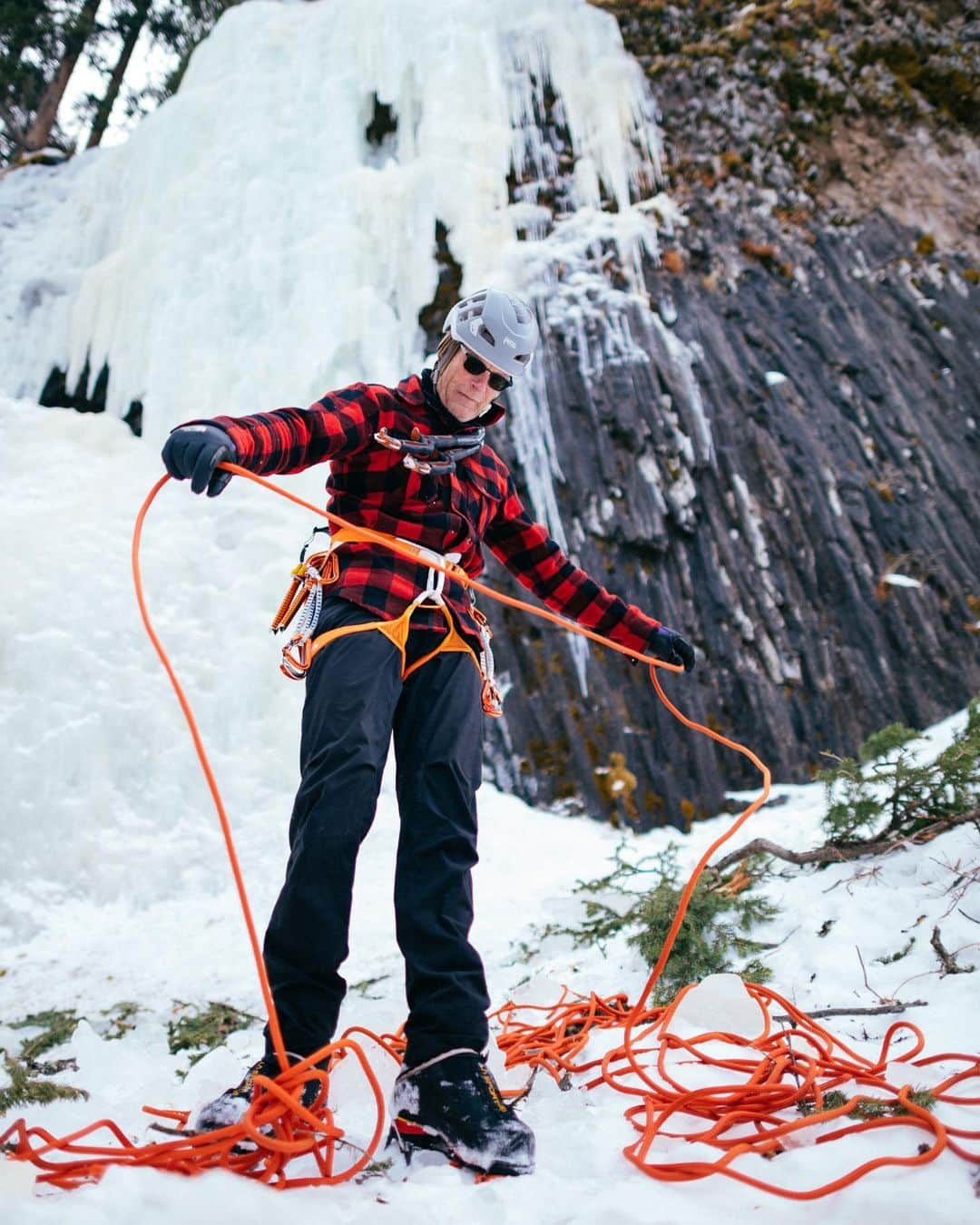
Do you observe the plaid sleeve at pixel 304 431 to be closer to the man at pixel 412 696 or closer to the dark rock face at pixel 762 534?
the man at pixel 412 696

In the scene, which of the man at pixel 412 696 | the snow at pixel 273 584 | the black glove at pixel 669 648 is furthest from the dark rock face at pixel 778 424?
the man at pixel 412 696

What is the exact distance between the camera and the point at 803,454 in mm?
6473

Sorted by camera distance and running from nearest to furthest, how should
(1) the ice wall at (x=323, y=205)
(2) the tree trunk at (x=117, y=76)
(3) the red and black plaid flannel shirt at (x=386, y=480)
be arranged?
(3) the red and black plaid flannel shirt at (x=386, y=480) → (1) the ice wall at (x=323, y=205) → (2) the tree trunk at (x=117, y=76)

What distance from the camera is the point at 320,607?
76.5 inches

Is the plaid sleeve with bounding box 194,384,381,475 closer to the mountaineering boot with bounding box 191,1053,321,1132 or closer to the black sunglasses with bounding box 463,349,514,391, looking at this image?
the black sunglasses with bounding box 463,349,514,391

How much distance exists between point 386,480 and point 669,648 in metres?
0.92

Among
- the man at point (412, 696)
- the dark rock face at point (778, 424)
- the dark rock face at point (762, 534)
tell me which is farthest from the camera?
the dark rock face at point (778, 424)

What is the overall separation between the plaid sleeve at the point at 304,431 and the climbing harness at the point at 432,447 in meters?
0.06

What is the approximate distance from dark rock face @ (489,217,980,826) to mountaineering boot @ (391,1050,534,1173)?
371cm

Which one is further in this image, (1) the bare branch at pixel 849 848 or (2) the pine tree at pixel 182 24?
(2) the pine tree at pixel 182 24

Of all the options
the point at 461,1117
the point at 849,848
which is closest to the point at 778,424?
the point at 849,848

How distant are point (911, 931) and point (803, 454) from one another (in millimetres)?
4701

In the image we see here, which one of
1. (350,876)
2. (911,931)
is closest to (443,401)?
(350,876)

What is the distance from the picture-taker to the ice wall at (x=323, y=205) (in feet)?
21.7
